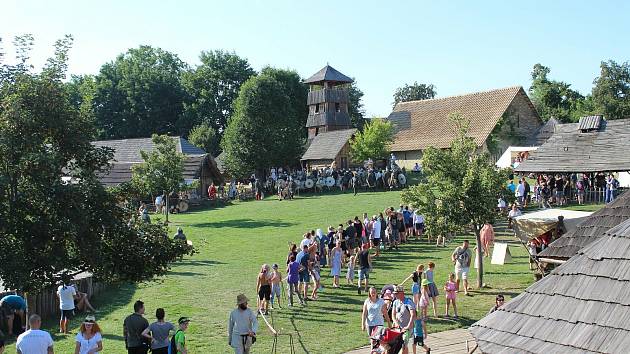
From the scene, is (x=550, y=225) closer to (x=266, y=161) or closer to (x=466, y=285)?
(x=466, y=285)

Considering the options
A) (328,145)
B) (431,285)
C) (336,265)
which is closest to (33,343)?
(431,285)

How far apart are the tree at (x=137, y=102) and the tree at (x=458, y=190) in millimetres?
63679

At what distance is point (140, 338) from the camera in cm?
1259

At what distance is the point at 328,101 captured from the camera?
66.7 meters

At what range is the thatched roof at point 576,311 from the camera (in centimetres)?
651

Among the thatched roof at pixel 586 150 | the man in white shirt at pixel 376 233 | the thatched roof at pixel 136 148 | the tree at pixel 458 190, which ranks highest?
the thatched roof at pixel 136 148

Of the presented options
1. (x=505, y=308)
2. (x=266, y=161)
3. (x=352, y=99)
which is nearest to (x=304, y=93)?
(x=352, y=99)

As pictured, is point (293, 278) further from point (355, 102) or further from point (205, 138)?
point (355, 102)

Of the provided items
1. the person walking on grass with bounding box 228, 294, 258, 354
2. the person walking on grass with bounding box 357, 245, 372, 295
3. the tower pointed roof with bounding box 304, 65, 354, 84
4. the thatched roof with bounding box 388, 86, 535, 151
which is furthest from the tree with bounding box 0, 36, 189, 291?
the tower pointed roof with bounding box 304, 65, 354, 84

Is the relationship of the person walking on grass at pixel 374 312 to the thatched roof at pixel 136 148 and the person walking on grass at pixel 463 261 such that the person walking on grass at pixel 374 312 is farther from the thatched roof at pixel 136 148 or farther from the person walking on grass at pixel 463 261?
the thatched roof at pixel 136 148

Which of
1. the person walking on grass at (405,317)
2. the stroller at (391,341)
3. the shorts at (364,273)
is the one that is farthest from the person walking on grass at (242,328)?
the shorts at (364,273)

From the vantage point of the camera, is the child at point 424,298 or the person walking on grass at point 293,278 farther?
the person walking on grass at point 293,278

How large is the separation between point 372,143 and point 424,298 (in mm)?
36723

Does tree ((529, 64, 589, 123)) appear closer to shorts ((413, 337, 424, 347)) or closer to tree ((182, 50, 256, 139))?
tree ((182, 50, 256, 139))
